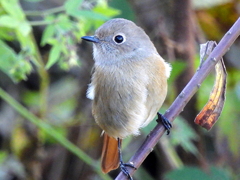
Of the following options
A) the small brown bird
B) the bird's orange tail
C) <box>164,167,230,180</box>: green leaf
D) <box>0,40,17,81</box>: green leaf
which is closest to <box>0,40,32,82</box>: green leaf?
<box>0,40,17,81</box>: green leaf

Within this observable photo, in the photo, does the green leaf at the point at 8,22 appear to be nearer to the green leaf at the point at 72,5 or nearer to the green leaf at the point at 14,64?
the green leaf at the point at 14,64

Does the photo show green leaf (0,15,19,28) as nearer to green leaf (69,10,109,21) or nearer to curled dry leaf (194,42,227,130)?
green leaf (69,10,109,21)

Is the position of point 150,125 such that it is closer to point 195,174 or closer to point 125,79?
point 195,174

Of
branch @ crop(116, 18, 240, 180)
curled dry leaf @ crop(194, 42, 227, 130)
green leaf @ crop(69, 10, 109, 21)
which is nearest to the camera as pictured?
branch @ crop(116, 18, 240, 180)

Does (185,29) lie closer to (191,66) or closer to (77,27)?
(191,66)

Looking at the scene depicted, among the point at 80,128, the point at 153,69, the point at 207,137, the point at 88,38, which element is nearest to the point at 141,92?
the point at 153,69

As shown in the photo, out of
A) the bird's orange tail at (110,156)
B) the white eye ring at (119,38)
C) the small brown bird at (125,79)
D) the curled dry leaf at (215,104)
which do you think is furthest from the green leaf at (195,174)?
the curled dry leaf at (215,104)
